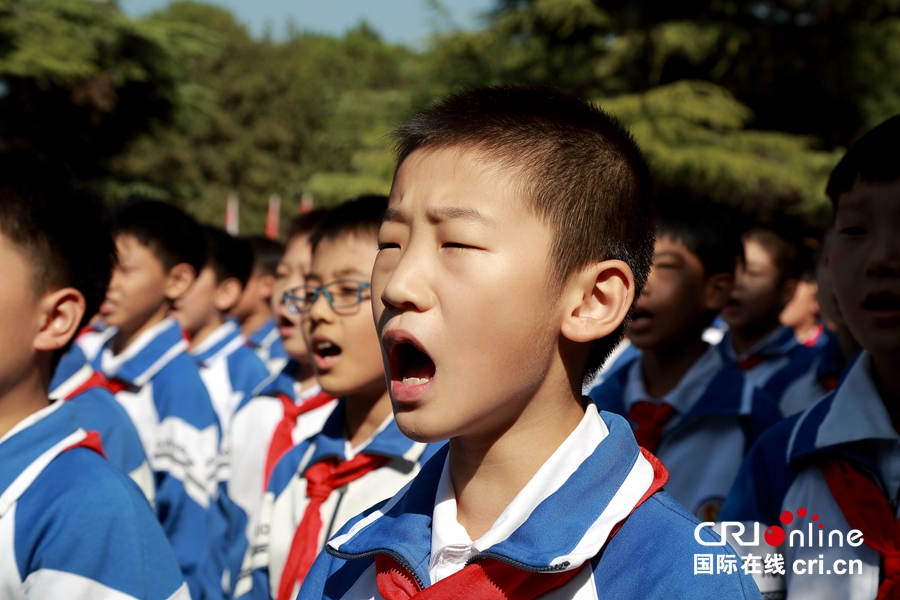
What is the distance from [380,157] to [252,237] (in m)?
10.0

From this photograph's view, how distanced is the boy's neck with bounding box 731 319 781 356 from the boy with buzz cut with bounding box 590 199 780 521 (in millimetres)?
1504

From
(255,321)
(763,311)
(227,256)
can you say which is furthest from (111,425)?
(255,321)

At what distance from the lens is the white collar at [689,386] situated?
319 cm

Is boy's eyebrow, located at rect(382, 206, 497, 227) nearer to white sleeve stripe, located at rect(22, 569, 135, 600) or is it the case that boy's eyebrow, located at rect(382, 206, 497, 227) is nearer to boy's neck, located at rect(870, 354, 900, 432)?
white sleeve stripe, located at rect(22, 569, 135, 600)

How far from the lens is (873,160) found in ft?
6.48

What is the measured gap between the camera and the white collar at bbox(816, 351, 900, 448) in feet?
6.28

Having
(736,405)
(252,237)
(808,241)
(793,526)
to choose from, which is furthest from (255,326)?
(793,526)

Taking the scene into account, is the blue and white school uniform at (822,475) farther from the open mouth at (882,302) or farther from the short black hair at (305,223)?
the short black hair at (305,223)

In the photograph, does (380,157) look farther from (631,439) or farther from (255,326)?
(631,439)

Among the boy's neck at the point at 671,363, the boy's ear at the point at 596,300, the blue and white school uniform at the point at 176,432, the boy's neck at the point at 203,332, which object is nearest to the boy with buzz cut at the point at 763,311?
the boy's neck at the point at 671,363

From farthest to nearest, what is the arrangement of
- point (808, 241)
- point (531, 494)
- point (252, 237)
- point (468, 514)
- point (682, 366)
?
point (252, 237), point (808, 241), point (682, 366), point (468, 514), point (531, 494)

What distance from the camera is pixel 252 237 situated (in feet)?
24.0

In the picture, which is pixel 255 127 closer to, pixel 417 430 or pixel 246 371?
pixel 246 371

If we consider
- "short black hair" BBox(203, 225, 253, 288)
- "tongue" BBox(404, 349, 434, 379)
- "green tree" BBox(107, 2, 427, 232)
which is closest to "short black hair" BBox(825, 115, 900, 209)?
"tongue" BBox(404, 349, 434, 379)
